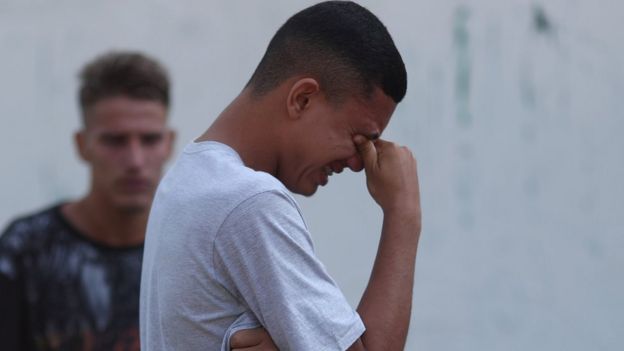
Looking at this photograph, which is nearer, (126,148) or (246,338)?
(246,338)

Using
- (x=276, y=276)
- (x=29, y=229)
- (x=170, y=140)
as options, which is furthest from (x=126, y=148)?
(x=276, y=276)

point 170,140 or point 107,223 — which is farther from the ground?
point 170,140

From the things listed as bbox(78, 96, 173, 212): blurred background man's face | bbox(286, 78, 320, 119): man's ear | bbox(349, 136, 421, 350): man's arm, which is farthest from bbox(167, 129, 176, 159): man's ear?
bbox(286, 78, 320, 119): man's ear

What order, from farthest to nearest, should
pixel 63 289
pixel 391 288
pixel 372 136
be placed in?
pixel 63 289
pixel 372 136
pixel 391 288

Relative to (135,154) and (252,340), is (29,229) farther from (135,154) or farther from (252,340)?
(252,340)

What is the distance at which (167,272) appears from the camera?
6.63 feet

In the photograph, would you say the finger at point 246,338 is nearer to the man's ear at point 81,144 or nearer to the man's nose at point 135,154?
the man's nose at point 135,154

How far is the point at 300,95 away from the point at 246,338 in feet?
1.46

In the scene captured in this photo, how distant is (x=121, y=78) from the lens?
3.66 metres

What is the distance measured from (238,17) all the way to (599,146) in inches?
55.2

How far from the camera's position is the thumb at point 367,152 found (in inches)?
87.1

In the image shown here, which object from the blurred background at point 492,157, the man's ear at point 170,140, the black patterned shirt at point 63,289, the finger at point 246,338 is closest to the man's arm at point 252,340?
the finger at point 246,338

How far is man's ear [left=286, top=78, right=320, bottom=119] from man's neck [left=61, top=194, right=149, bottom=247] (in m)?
1.49

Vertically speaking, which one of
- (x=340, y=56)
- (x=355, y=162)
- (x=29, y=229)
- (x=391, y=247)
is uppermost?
(x=340, y=56)
